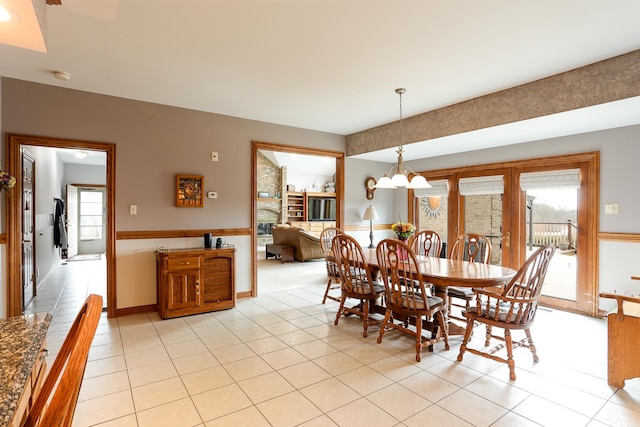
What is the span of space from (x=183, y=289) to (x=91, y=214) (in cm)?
739

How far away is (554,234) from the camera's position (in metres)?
4.36

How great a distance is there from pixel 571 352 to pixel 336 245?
225 centimetres

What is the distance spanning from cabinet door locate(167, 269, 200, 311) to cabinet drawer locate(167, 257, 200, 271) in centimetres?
5

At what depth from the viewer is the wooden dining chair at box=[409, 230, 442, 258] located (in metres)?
4.21

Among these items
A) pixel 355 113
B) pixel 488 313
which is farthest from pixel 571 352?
pixel 355 113

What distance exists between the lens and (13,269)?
3355 millimetres

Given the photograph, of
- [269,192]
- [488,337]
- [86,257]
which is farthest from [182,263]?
[269,192]

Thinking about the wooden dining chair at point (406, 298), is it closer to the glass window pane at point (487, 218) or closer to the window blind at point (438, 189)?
the glass window pane at point (487, 218)

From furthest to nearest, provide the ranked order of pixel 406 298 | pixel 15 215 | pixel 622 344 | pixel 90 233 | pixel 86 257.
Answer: pixel 90 233
pixel 86 257
pixel 15 215
pixel 406 298
pixel 622 344

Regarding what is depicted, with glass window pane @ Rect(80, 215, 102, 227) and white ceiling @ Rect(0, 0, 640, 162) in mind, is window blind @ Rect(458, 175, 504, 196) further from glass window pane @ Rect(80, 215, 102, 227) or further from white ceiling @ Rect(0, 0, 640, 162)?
glass window pane @ Rect(80, 215, 102, 227)

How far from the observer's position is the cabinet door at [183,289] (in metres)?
3.76

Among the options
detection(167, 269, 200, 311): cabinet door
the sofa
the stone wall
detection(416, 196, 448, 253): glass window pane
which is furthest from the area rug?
detection(416, 196, 448, 253): glass window pane

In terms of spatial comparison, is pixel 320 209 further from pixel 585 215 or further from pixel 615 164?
pixel 615 164

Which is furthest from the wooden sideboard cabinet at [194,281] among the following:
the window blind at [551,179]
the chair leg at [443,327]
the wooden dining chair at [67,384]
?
the window blind at [551,179]
